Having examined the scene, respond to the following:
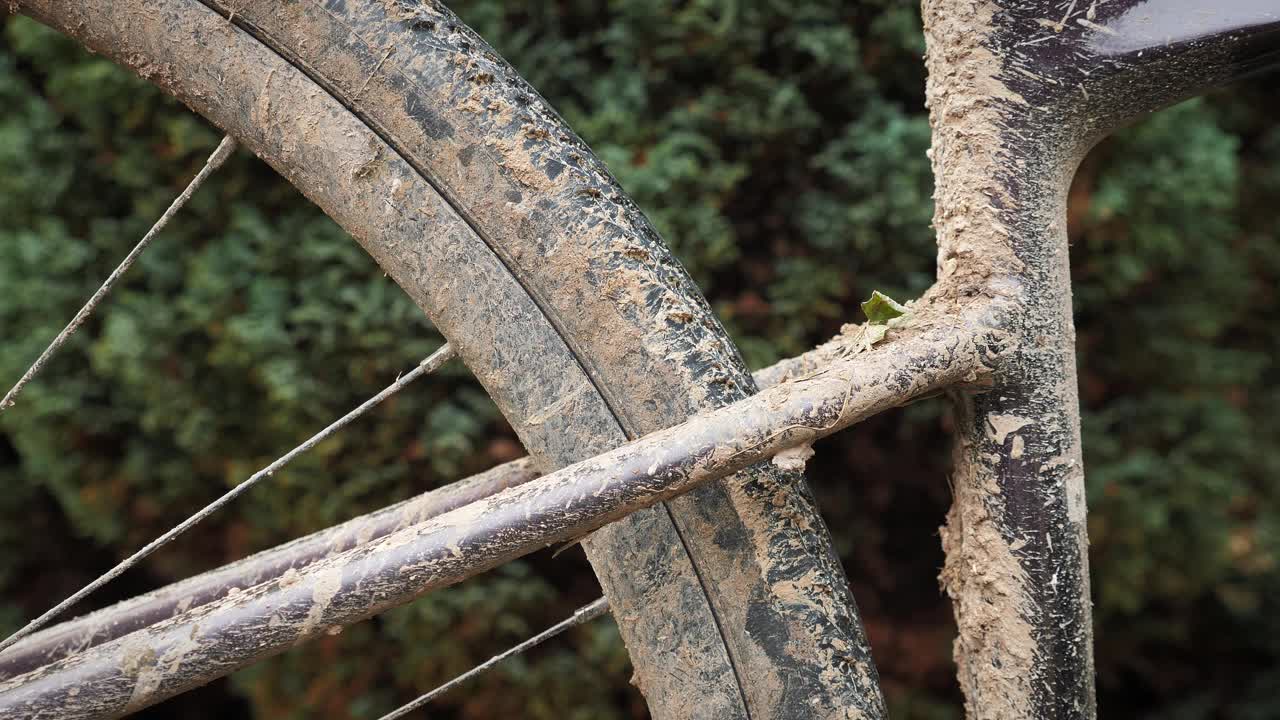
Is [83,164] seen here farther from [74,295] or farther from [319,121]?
[319,121]

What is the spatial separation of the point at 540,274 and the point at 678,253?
0.85 metres

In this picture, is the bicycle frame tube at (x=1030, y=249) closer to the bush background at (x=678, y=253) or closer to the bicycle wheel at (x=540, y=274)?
the bicycle wheel at (x=540, y=274)

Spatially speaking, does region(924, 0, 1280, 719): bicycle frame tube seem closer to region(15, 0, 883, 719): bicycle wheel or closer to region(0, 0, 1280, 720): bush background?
region(15, 0, 883, 719): bicycle wheel

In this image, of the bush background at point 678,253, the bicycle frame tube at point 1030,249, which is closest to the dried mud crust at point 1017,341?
the bicycle frame tube at point 1030,249

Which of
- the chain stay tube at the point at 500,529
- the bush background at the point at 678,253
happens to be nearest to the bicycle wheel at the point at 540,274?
the chain stay tube at the point at 500,529

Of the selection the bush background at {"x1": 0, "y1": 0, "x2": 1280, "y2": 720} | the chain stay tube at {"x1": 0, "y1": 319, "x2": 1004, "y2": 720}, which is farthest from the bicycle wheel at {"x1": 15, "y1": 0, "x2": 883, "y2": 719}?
the bush background at {"x1": 0, "y1": 0, "x2": 1280, "y2": 720}

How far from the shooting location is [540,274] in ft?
2.00

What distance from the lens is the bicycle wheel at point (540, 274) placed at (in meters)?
0.60

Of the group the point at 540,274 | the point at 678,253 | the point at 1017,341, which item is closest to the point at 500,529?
the point at 540,274

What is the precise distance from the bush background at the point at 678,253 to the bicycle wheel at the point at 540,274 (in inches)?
31.9

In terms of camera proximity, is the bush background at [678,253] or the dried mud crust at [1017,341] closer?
the dried mud crust at [1017,341]

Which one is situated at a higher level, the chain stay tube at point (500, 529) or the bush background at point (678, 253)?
the bush background at point (678, 253)

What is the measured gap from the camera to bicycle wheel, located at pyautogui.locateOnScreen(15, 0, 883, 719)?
602 mm

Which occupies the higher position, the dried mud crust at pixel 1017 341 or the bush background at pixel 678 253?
the bush background at pixel 678 253
